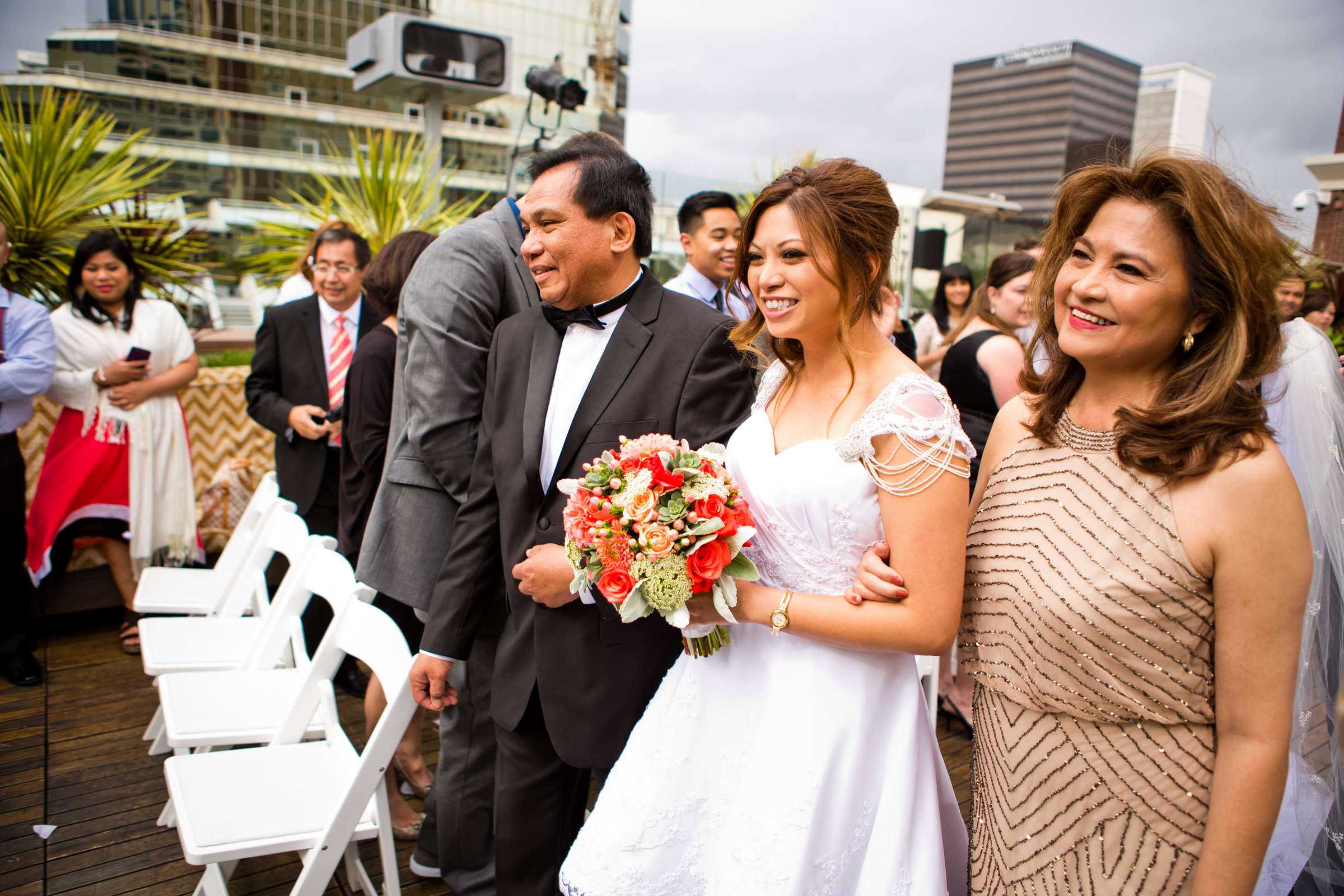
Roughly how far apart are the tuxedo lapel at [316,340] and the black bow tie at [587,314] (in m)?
2.51

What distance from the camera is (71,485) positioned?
4.31 metres

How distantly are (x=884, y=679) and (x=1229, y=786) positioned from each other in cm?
52

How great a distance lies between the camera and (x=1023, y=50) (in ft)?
312

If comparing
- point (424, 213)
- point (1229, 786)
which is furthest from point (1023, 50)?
point (1229, 786)

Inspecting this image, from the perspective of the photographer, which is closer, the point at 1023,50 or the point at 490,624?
the point at 490,624

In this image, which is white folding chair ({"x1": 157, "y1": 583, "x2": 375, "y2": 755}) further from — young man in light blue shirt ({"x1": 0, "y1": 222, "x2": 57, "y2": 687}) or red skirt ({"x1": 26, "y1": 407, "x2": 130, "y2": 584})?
red skirt ({"x1": 26, "y1": 407, "x2": 130, "y2": 584})

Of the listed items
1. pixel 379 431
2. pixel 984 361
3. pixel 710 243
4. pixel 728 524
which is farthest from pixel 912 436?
pixel 710 243

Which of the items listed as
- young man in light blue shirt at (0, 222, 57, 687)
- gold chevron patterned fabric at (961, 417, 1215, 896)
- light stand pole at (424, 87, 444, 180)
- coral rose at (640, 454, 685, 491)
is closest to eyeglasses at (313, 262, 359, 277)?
young man in light blue shirt at (0, 222, 57, 687)

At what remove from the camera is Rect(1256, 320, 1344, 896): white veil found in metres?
1.94

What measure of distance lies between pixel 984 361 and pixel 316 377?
3169 millimetres

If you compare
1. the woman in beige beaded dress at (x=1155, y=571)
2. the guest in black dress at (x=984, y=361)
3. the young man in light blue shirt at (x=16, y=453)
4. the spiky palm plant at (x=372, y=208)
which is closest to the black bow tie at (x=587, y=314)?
the woman in beige beaded dress at (x=1155, y=571)

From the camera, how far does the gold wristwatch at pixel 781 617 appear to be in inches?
57.6

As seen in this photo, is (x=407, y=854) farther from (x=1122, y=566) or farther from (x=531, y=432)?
(x=1122, y=566)

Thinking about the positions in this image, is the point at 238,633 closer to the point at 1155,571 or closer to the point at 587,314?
the point at 587,314
